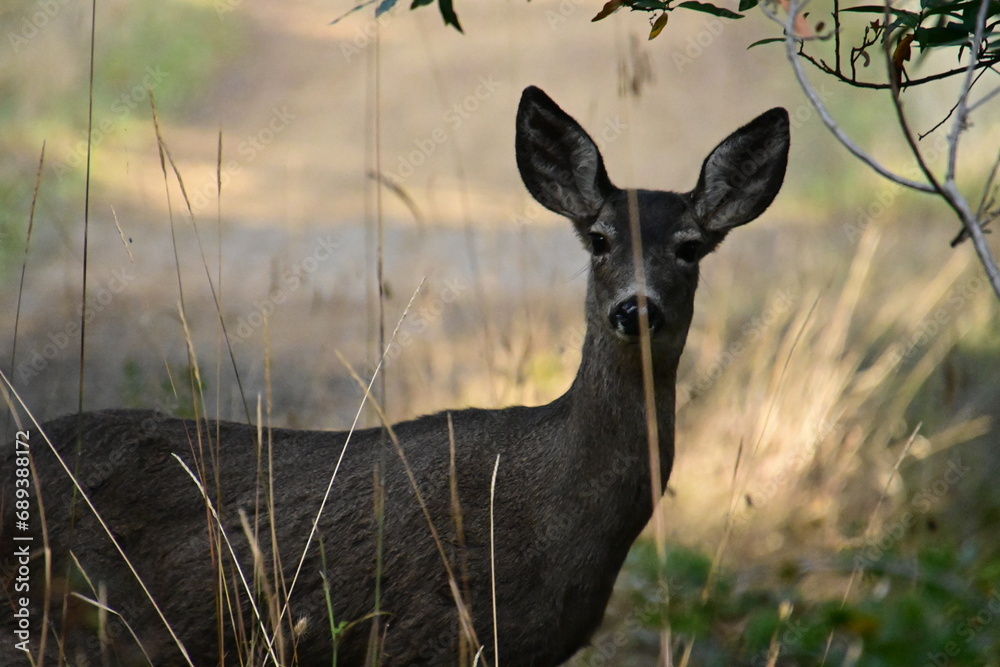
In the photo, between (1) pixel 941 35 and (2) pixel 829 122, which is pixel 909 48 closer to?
(1) pixel 941 35

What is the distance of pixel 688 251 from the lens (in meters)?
4.73

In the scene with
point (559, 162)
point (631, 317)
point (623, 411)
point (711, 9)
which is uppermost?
point (711, 9)

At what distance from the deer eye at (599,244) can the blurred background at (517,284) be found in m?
0.43

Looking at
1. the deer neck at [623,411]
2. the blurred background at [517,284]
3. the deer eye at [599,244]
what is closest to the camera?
the deer neck at [623,411]

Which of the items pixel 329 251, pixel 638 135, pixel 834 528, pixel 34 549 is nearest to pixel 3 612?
pixel 34 549

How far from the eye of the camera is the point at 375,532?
4551 millimetres

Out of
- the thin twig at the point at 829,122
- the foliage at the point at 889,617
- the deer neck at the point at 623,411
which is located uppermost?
the thin twig at the point at 829,122

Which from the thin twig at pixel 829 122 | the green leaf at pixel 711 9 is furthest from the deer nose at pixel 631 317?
the thin twig at pixel 829 122

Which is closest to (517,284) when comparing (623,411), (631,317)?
(623,411)

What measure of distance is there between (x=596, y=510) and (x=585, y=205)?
1.28m

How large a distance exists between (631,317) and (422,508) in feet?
3.36

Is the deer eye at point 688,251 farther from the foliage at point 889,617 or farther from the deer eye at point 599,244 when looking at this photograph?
the foliage at point 889,617

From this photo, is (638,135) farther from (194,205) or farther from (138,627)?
(138,627)

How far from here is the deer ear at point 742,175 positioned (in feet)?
15.7
